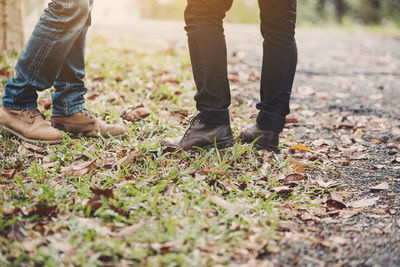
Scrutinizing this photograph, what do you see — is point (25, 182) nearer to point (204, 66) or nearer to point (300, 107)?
point (204, 66)

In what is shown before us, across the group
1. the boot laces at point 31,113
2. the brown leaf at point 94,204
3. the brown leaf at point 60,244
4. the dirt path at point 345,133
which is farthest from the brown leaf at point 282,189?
the boot laces at point 31,113

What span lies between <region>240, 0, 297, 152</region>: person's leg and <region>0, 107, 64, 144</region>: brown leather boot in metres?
1.26

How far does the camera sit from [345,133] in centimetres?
299

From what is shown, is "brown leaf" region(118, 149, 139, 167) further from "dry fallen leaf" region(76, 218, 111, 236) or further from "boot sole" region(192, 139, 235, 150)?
"dry fallen leaf" region(76, 218, 111, 236)

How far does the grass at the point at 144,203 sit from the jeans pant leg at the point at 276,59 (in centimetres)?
27

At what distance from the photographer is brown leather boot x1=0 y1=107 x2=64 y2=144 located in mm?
2219

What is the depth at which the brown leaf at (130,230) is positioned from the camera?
145cm

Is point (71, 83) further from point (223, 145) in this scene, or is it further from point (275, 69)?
point (275, 69)

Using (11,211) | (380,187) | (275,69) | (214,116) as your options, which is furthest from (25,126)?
(380,187)

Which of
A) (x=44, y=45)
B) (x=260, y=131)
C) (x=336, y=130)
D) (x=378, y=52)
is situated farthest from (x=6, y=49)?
(x=378, y=52)

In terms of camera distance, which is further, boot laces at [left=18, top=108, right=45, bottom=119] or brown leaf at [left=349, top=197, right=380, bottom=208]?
boot laces at [left=18, top=108, right=45, bottom=119]

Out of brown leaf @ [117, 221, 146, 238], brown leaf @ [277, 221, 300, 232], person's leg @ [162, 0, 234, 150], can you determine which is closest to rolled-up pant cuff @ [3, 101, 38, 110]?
person's leg @ [162, 0, 234, 150]

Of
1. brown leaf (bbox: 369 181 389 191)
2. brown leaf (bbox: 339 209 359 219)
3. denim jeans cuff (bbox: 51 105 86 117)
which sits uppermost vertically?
denim jeans cuff (bbox: 51 105 86 117)

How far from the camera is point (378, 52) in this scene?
7070mm
